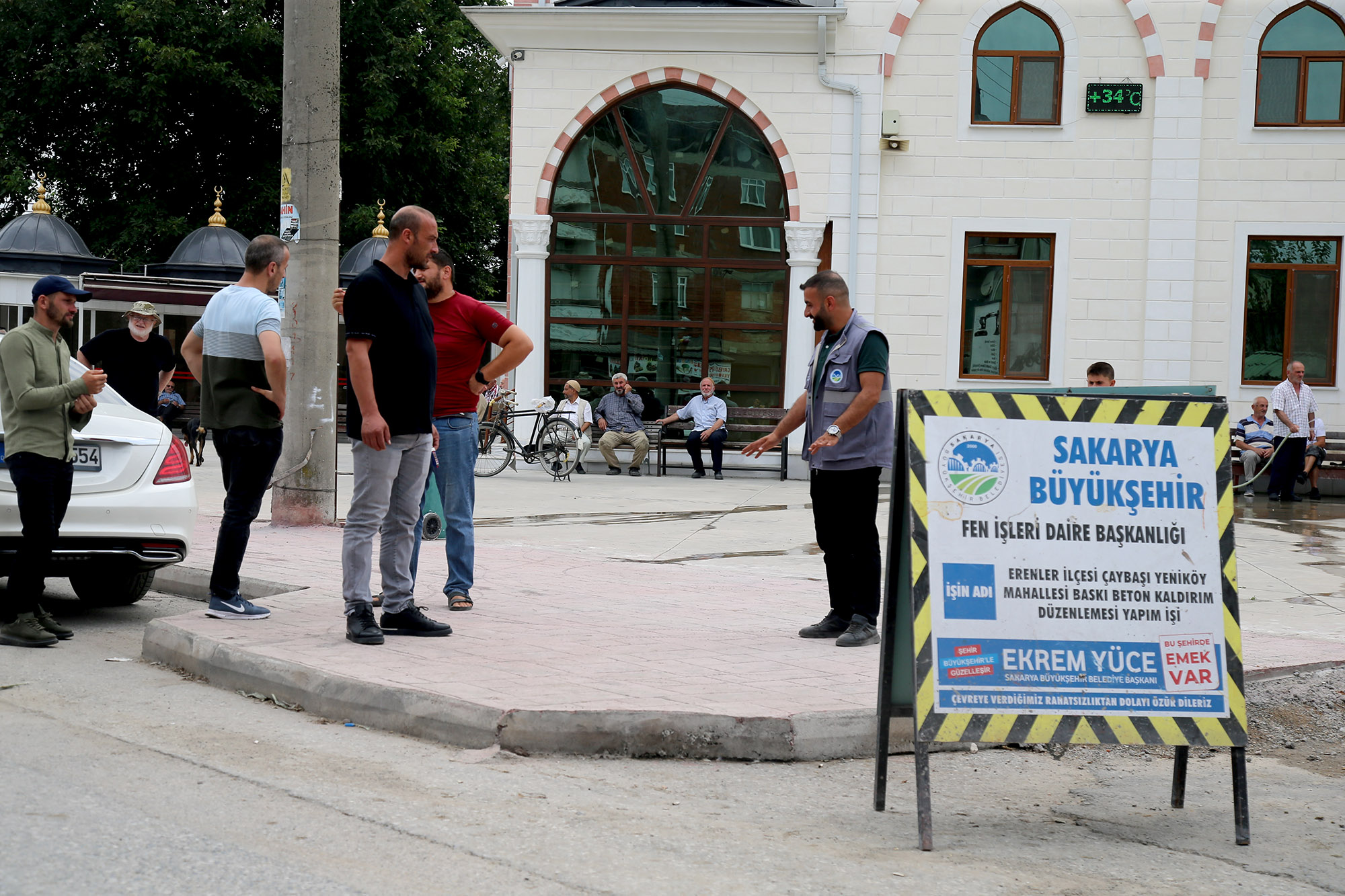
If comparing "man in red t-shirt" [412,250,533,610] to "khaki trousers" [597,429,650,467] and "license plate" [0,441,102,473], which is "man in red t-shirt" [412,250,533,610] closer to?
"license plate" [0,441,102,473]

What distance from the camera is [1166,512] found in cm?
425

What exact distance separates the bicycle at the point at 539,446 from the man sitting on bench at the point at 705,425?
154 centimetres

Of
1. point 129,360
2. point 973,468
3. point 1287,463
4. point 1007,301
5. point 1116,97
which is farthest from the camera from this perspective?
point 1007,301

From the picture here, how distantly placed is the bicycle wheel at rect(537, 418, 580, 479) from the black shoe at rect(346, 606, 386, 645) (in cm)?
1208

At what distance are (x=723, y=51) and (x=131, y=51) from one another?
56.6 ft

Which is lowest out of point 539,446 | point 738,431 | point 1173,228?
point 539,446

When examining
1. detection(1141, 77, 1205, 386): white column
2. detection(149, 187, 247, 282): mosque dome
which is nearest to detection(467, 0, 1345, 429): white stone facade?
detection(1141, 77, 1205, 386): white column

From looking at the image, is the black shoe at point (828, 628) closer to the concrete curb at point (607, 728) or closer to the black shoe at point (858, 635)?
the black shoe at point (858, 635)

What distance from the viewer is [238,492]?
6633 millimetres

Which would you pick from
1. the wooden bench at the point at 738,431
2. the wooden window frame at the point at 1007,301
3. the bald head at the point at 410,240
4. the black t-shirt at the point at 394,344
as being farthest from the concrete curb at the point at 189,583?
the wooden window frame at the point at 1007,301

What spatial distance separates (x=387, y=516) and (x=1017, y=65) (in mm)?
15478

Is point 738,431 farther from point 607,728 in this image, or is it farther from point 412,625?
point 607,728

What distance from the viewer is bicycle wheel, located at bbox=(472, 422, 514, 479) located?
1833cm

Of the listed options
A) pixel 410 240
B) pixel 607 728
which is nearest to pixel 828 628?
pixel 607 728
